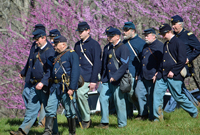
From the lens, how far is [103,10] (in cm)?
1502

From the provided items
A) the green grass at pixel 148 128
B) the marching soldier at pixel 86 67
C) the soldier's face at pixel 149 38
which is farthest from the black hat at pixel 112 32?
the green grass at pixel 148 128

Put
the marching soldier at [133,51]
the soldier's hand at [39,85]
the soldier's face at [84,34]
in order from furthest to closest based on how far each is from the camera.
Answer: the marching soldier at [133,51] < the soldier's face at [84,34] < the soldier's hand at [39,85]

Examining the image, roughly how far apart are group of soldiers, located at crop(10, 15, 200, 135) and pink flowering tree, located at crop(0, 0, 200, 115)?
6250 mm

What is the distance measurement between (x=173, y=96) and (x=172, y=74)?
1.66 ft

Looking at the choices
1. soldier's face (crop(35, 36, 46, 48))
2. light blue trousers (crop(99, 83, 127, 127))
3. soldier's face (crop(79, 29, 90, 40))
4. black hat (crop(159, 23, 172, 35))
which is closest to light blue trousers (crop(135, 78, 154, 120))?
light blue trousers (crop(99, 83, 127, 127))

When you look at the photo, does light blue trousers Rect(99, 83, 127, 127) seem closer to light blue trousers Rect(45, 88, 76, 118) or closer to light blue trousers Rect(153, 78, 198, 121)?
light blue trousers Rect(153, 78, 198, 121)

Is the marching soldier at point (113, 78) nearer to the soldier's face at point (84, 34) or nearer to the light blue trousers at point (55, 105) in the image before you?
the soldier's face at point (84, 34)

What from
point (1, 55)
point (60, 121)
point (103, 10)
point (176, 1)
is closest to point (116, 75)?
point (60, 121)

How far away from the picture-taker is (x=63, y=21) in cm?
1573

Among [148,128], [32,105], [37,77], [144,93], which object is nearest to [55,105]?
[32,105]

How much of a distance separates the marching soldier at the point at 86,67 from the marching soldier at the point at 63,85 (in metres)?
1.20

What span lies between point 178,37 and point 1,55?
1006 centimetres

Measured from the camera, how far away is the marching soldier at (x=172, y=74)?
23.3 feet

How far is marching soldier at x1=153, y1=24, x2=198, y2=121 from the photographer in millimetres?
7090
